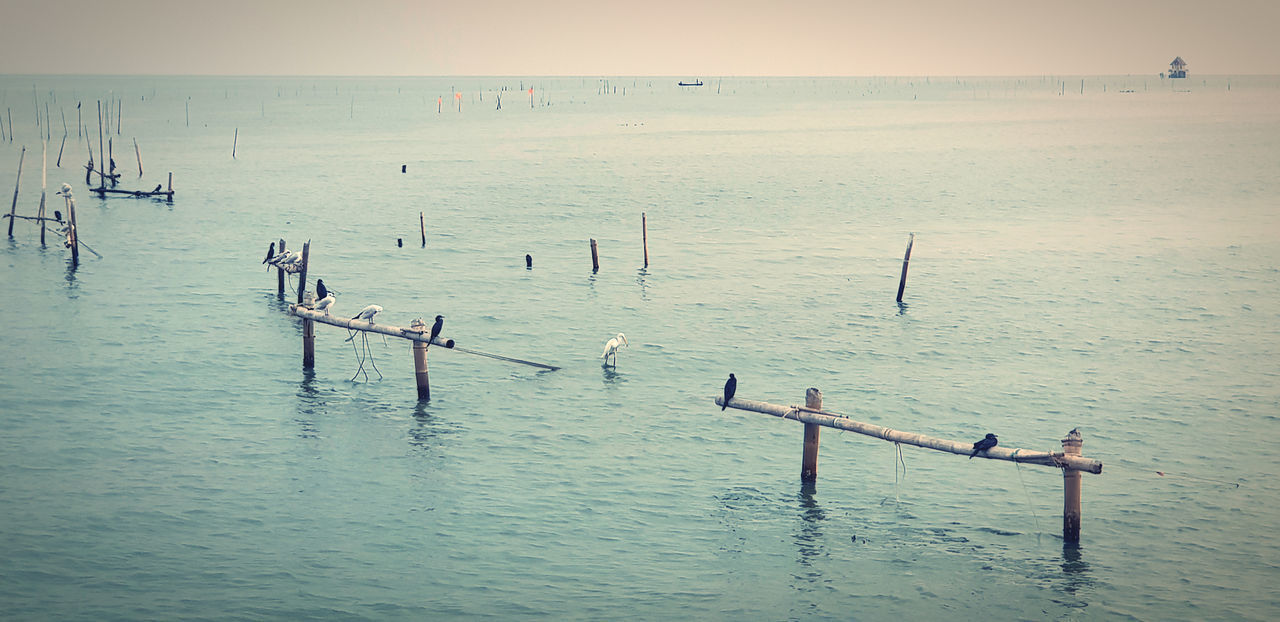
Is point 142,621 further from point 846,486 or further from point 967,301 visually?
point 967,301

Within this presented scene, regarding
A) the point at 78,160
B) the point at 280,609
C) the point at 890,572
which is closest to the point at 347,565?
the point at 280,609

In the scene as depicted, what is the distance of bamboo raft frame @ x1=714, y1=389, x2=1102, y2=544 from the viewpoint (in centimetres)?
2050

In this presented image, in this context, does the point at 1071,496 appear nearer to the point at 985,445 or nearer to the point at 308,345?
the point at 985,445

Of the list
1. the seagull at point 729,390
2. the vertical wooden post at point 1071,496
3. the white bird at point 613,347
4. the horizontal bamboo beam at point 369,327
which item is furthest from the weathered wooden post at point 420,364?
the vertical wooden post at point 1071,496

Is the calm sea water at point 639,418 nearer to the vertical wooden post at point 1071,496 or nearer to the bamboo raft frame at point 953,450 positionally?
the vertical wooden post at point 1071,496

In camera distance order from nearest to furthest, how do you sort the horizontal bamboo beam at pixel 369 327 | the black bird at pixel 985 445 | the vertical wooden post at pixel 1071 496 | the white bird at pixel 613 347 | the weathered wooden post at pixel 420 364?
1. the vertical wooden post at pixel 1071 496
2. the black bird at pixel 985 445
3. the horizontal bamboo beam at pixel 369 327
4. the weathered wooden post at pixel 420 364
5. the white bird at pixel 613 347

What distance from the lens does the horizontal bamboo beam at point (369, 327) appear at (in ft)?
98.1

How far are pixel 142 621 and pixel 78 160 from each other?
87677 millimetres

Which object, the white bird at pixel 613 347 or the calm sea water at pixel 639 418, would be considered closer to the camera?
the calm sea water at pixel 639 418

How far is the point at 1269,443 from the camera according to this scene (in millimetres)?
28656

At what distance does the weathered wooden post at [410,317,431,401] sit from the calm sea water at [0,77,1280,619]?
1.50ft

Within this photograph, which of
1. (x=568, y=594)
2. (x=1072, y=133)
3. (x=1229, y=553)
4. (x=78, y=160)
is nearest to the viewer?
(x=568, y=594)

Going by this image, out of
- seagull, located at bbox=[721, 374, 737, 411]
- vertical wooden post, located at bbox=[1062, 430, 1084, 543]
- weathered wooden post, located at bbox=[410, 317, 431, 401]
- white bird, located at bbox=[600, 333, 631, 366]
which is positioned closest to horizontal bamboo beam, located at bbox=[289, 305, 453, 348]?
weathered wooden post, located at bbox=[410, 317, 431, 401]

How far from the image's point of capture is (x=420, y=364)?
30.6 meters
